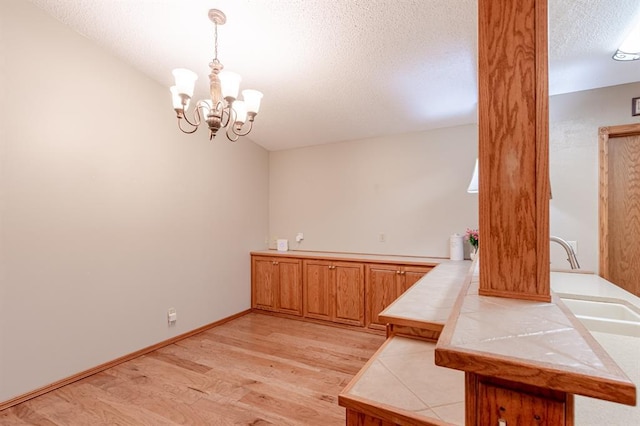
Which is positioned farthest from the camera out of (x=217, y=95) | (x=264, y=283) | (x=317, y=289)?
(x=264, y=283)

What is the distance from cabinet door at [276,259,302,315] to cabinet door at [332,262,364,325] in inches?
20.2

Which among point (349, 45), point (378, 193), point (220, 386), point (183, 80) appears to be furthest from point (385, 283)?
point (183, 80)

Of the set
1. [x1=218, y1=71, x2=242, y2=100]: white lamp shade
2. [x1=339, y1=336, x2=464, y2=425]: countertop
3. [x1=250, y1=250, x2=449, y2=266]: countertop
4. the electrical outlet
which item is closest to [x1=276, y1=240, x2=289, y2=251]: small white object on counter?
[x1=250, y1=250, x2=449, y2=266]: countertop

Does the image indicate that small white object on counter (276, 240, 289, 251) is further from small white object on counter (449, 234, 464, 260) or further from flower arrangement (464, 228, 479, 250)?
flower arrangement (464, 228, 479, 250)

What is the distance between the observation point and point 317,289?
3711mm

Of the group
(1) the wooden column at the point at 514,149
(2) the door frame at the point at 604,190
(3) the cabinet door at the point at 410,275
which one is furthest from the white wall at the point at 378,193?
(1) the wooden column at the point at 514,149

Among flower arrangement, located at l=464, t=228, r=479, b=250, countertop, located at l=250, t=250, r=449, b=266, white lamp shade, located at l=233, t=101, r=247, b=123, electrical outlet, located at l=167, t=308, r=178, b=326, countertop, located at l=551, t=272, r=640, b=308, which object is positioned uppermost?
white lamp shade, located at l=233, t=101, r=247, b=123

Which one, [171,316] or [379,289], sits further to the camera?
[379,289]

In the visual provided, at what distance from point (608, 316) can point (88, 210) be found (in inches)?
143

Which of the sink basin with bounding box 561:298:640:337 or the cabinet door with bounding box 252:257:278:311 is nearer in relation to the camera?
the sink basin with bounding box 561:298:640:337

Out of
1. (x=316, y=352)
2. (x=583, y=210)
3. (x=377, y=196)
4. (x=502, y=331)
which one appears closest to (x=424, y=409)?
(x=502, y=331)

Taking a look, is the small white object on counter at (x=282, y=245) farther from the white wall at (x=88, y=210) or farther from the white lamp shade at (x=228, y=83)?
the white lamp shade at (x=228, y=83)

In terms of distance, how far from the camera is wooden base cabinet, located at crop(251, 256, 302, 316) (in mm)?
3850

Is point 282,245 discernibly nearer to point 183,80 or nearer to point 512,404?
point 183,80
